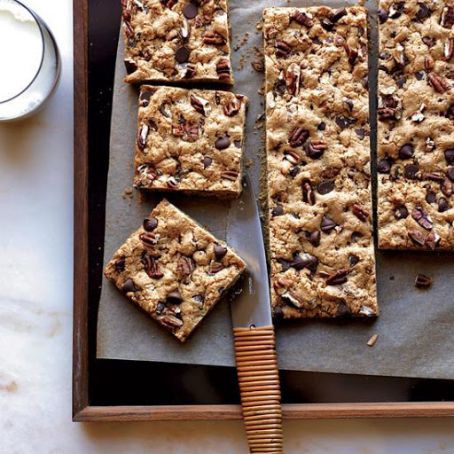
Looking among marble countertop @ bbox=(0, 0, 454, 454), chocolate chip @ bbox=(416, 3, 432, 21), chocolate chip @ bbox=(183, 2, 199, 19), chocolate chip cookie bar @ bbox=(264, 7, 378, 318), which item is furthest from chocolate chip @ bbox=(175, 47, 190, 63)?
chocolate chip @ bbox=(416, 3, 432, 21)

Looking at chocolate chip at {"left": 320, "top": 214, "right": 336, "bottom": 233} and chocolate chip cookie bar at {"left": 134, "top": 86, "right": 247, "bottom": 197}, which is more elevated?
chocolate chip cookie bar at {"left": 134, "top": 86, "right": 247, "bottom": 197}

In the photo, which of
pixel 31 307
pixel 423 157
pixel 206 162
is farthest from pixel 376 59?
pixel 31 307

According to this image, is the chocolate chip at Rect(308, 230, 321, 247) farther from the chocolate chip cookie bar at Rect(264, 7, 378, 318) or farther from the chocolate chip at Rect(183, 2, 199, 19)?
the chocolate chip at Rect(183, 2, 199, 19)

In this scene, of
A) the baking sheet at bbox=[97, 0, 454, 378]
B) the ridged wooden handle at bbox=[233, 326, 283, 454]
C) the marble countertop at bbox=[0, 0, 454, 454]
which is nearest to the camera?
the ridged wooden handle at bbox=[233, 326, 283, 454]

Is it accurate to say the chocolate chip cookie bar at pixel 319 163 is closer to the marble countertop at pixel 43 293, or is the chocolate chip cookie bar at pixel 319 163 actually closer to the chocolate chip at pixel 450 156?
the chocolate chip at pixel 450 156

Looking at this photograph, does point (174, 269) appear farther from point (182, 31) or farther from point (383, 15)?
point (383, 15)

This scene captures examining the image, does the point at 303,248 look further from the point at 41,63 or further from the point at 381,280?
the point at 41,63

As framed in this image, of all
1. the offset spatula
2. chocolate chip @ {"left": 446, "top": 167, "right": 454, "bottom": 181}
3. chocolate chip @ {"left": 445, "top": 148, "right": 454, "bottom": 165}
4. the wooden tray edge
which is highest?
chocolate chip @ {"left": 445, "top": 148, "right": 454, "bottom": 165}
